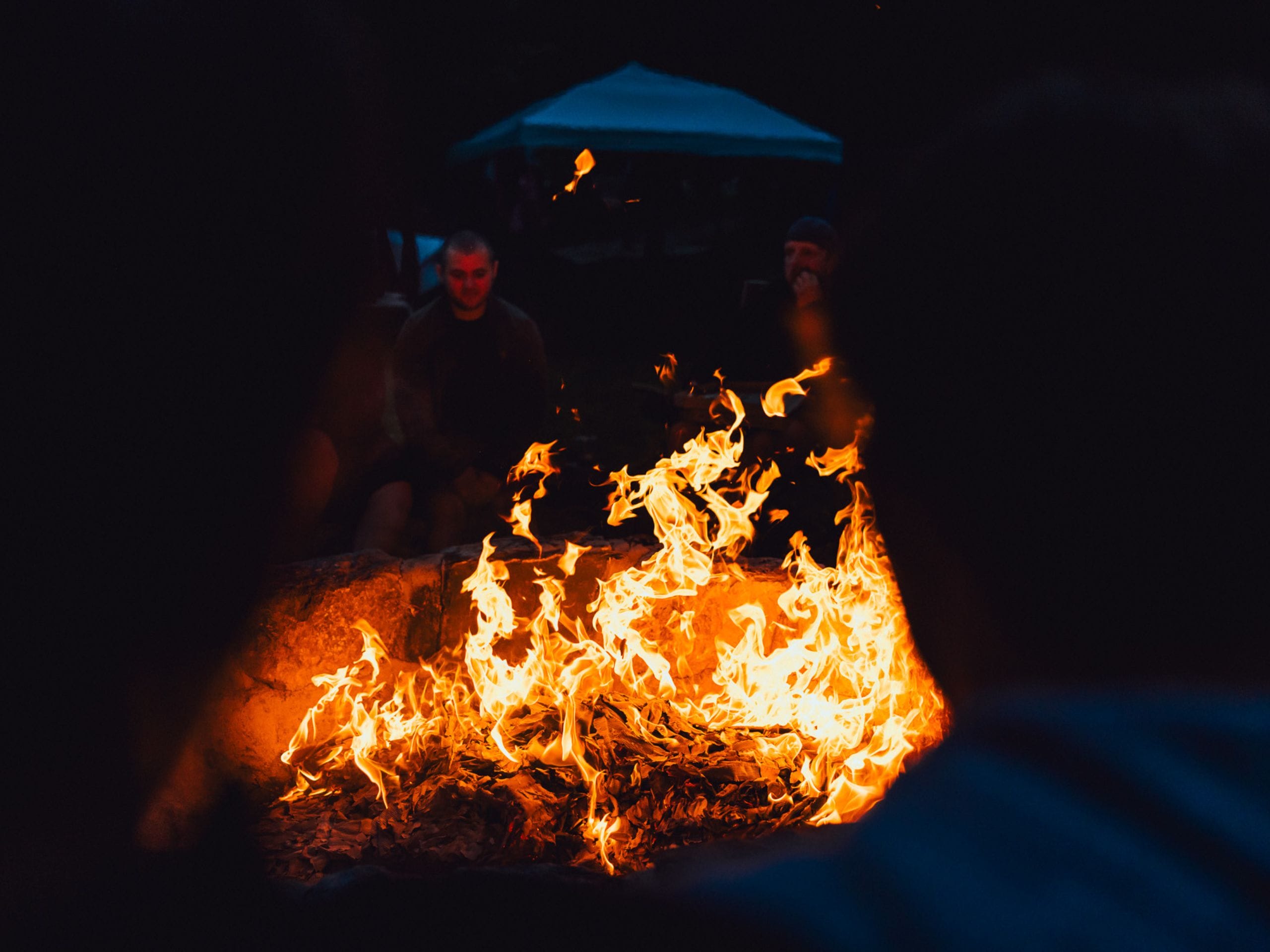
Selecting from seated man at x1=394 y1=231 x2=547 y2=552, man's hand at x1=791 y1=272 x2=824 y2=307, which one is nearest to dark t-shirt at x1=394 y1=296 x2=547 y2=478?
seated man at x1=394 y1=231 x2=547 y2=552

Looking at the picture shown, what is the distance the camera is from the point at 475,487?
5.41 metres

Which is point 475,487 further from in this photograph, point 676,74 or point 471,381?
point 676,74

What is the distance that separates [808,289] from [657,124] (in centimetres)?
413

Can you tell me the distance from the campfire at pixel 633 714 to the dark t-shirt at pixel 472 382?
140 cm

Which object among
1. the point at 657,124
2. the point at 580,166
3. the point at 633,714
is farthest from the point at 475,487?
the point at 580,166

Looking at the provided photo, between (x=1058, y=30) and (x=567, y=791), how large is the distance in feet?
23.7

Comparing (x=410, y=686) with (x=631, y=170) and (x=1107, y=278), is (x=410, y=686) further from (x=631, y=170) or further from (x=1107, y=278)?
(x=631, y=170)

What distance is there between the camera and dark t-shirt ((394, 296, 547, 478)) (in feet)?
18.3

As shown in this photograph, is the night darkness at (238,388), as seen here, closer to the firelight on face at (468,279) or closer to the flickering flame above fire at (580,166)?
the firelight on face at (468,279)

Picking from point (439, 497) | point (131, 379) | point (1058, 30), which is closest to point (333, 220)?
point (131, 379)

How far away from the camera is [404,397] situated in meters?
5.57

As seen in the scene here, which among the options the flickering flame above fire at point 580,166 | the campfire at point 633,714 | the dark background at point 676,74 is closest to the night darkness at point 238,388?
the campfire at point 633,714

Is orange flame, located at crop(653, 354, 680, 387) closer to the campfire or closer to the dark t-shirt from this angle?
the dark t-shirt

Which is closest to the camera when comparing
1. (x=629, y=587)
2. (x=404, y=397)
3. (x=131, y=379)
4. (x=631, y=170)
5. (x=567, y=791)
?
(x=131, y=379)
